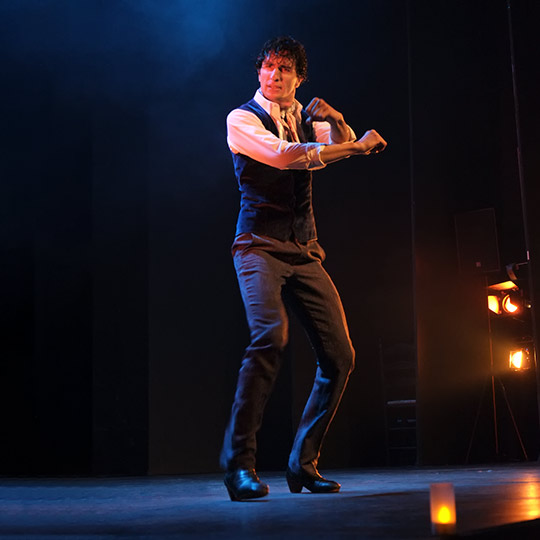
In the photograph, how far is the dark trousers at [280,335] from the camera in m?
2.44

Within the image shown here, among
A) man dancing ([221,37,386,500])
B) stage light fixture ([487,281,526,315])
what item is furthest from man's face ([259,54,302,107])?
stage light fixture ([487,281,526,315])

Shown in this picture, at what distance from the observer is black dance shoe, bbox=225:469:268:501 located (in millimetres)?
2338

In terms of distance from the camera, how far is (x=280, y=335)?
8.09ft

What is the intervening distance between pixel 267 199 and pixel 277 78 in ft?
1.38

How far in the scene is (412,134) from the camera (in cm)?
478

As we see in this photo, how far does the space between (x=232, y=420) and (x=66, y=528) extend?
74 centimetres

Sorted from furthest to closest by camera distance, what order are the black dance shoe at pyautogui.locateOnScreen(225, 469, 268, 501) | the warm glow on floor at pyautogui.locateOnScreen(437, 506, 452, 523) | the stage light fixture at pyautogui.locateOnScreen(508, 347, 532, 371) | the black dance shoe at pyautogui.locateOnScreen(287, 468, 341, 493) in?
the stage light fixture at pyautogui.locateOnScreen(508, 347, 532, 371) → the black dance shoe at pyautogui.locateOnScreen(287, 468, 341, 493) → the black dance shoe at pyautogui.locateOnScreen(225, 469, 268, 501) → the warm glow on floor at pyautogui.locateOnScreen(437, 506, 452, 523)

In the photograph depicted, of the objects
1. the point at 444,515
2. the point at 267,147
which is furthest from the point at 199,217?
the point at 444,515

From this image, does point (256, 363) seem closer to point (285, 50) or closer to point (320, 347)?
point (320, 347)

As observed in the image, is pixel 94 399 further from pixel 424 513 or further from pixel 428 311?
pixel 424 513

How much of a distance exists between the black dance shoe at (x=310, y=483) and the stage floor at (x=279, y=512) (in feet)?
0.14

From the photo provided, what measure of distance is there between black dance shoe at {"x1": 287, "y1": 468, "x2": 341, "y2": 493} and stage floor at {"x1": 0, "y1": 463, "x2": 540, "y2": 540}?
0.04 metres

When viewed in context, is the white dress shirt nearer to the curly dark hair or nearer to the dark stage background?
the curly dark hair

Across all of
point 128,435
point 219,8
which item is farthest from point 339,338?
point 219,8
